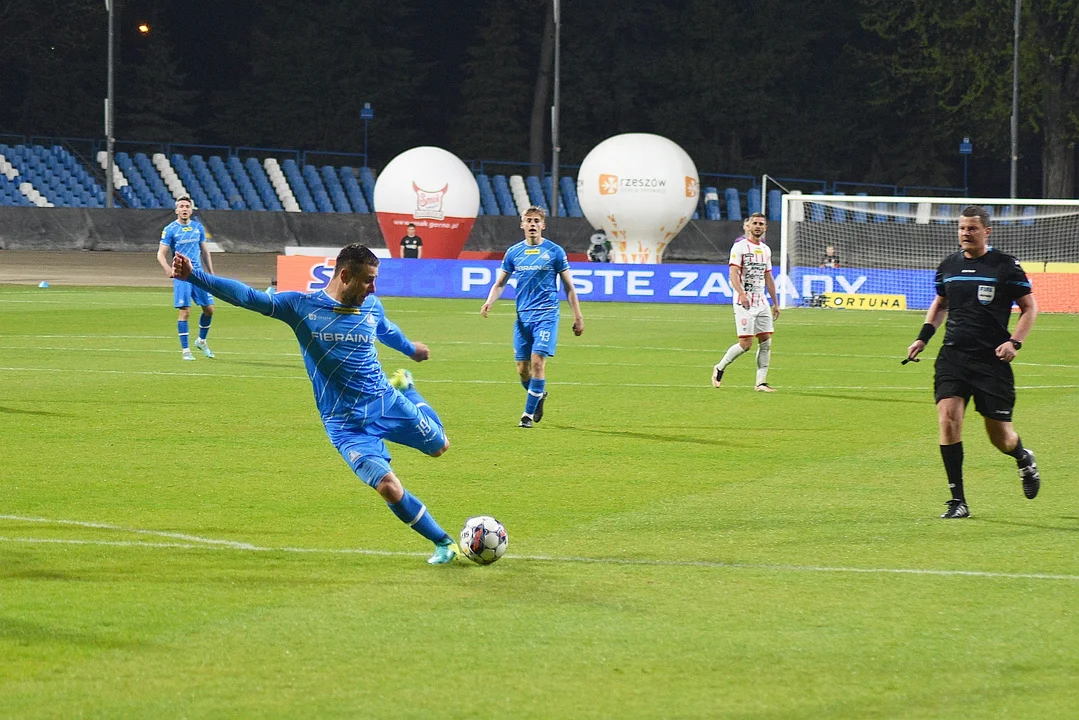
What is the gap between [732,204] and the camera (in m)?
60.2

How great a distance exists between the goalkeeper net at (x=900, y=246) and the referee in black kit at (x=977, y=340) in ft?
70.3

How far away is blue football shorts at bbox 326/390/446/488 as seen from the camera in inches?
312

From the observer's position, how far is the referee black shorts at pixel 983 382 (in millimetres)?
9539

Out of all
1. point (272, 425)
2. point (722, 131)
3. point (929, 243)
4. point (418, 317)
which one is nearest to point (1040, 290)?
point (929, 243)

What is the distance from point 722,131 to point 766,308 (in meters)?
54.7

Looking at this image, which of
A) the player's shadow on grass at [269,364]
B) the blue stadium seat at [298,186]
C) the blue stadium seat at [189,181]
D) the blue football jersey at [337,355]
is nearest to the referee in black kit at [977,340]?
the blue football jersey at [337,355]

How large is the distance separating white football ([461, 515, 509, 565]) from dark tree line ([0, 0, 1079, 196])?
55.7 metres

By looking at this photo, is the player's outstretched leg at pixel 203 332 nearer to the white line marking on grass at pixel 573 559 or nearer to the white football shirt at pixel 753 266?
the white football shirt at pixel 753 266

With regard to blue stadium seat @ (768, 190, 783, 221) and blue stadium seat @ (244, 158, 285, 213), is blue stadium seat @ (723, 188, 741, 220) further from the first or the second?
blue stadium seat @ (244, 158, 285, 213)

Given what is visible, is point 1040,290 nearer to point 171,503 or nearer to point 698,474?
point 698,474

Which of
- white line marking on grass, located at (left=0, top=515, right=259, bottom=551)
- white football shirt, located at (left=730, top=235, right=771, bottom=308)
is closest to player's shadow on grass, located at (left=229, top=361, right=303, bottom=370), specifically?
white football shirt, located at (left=730, top=235, right=771, bottom=308)

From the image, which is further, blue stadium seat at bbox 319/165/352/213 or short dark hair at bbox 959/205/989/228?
blue stadium seat at bbox 319/165/352/213

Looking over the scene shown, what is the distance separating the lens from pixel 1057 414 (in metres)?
15.1

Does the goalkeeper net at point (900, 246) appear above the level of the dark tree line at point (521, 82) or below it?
below
